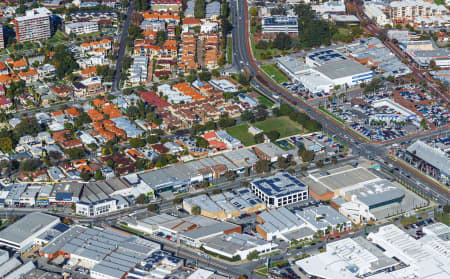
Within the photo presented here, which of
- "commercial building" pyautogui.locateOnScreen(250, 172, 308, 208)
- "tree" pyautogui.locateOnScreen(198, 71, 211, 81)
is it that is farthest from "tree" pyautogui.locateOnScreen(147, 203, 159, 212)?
"tree" pyautogui.locateOnScreen(198, 71, 211, 81)

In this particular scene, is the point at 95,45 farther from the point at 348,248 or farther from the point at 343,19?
the point at 348,248

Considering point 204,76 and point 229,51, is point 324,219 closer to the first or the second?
point 204,76

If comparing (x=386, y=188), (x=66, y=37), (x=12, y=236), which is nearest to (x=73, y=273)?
(x=12, y=236)

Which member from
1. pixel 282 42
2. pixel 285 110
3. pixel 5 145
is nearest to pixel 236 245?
pixel 285 110

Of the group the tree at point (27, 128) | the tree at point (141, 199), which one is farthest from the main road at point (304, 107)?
the tree at point (27, 128)

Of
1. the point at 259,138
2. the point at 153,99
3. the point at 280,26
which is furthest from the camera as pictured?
the point at 280,26
